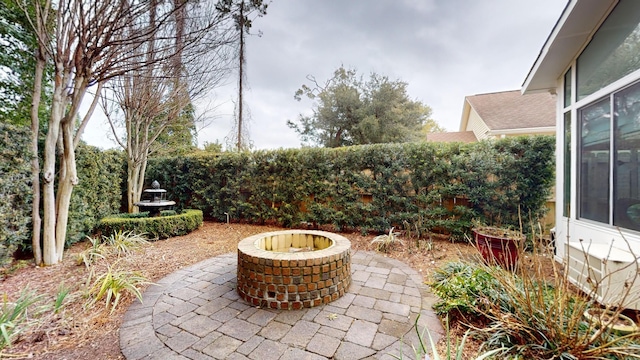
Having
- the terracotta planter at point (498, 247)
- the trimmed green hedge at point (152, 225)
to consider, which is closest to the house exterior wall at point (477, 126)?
the terracotta planter at point (498, 247)

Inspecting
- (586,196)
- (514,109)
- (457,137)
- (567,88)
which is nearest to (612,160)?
(586,196)

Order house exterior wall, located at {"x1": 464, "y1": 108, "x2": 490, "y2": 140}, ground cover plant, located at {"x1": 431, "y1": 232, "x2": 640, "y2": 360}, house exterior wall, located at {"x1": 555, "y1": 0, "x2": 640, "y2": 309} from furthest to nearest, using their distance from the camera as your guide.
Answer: house exterior wall, located at {"x1": 464, "y1": 108, "x2": 490, "y2": 140}, house exterior wall, located at {"x1": 555, "y1": 0, "x2": 640, "y2": 309}, ground cover plant, located at {"x1": 431, "y1": 232, "x2": 640, "y2": 360}

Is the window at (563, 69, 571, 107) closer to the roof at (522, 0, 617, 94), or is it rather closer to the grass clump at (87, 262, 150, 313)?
the roof at (522, 0, 617, 94)

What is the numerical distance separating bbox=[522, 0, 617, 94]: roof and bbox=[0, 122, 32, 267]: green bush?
792 cm

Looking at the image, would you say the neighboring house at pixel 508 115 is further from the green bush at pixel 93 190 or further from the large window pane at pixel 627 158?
the green bush at pixel 93 190

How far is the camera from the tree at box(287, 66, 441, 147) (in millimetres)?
12609

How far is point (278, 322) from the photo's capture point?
91.1 inches

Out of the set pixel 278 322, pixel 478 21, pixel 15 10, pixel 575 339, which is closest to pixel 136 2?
pixel 15 10

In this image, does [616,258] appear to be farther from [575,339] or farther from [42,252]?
[42,252]

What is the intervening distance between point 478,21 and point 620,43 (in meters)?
3.40

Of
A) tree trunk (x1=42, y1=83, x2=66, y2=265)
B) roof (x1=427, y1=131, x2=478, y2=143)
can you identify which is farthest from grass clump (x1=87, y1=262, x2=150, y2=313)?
roof (x1=427, y1=131, x2=478, y2=143)

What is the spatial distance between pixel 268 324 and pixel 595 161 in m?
4.62

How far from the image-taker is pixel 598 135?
10.4ft

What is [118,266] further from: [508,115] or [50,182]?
[508,115]
